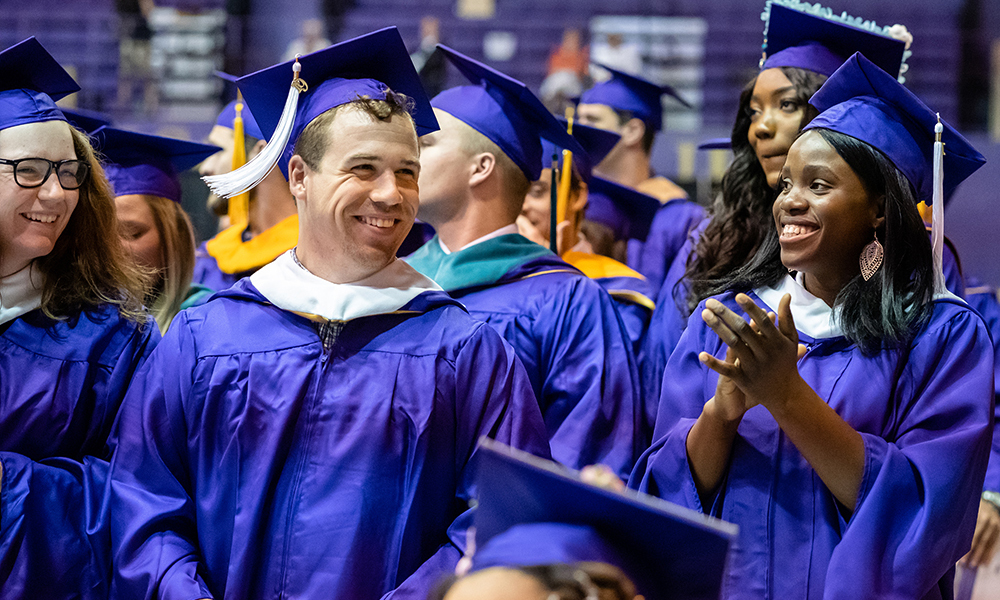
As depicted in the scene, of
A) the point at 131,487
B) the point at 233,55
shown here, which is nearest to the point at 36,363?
the point at 131,487

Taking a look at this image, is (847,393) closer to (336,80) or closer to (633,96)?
(336,80)

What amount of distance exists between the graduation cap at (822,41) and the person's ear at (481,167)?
3.14ft

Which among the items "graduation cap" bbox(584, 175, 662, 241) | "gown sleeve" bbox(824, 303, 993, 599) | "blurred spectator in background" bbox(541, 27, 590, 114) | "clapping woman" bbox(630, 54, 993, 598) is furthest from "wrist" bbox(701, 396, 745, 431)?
"blurred spectator in background" bbox(541, 27, 590, 114)

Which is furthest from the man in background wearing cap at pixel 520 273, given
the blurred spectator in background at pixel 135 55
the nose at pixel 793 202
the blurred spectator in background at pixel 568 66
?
the blurred spectator in background at pixel 135 55

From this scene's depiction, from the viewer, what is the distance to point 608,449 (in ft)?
10.0

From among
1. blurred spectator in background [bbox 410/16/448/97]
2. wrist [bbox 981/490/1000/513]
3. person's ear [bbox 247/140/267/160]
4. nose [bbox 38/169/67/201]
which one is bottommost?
wrist [bbox 981/490/1000/513]

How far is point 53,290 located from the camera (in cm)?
261

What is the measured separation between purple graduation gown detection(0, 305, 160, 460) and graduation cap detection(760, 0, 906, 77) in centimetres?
220

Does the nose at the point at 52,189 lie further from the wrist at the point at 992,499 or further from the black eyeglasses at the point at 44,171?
the wrist at the point at 992,499

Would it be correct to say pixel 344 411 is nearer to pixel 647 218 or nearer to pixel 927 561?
pixel 927 561

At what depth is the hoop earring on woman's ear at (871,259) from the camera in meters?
2.40

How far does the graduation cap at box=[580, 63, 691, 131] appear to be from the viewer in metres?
5.87

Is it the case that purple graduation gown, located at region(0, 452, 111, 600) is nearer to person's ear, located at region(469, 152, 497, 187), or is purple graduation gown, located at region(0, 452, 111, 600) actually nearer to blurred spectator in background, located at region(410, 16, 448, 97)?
person's ear, located at region(469, 152, 497, 187)

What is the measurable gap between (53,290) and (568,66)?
7.51 m
